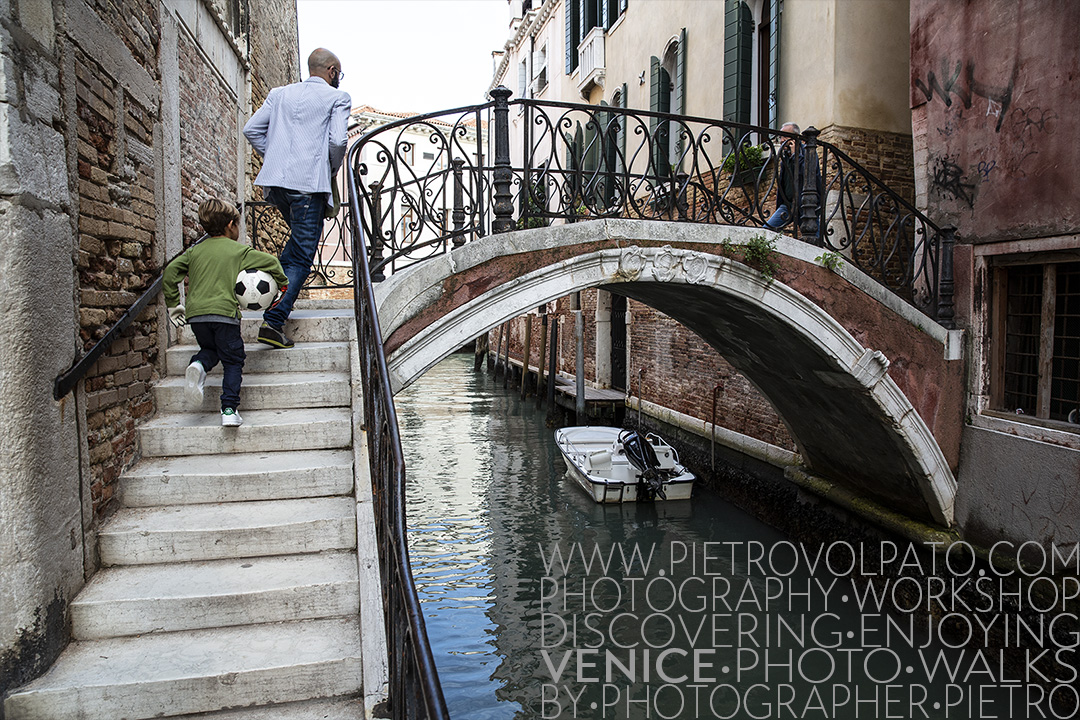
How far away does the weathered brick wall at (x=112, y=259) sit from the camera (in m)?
2.61

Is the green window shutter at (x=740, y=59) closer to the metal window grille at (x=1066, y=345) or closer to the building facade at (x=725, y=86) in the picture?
the building facade at (x=725, y=86)

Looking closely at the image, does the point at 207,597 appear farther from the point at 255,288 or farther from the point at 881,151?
the point at 881,151

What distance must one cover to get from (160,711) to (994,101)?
218 inches

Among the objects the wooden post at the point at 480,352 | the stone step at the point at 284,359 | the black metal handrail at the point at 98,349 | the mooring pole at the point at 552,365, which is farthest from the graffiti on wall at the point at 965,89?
the wooden post at the point at 480,352

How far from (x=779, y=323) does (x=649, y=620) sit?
2.29 meters

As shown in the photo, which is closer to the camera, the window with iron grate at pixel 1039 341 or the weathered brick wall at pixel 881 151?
the window with iron grate at pixel 1039 341

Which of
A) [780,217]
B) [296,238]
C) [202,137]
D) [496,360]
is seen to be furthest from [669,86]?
[496,360]

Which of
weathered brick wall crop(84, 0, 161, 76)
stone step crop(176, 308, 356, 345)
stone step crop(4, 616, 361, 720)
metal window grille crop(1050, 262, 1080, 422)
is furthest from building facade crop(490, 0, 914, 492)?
stone step crop(4, 616, 361, 720)

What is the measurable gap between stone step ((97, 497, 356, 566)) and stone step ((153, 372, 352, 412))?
0.60 m

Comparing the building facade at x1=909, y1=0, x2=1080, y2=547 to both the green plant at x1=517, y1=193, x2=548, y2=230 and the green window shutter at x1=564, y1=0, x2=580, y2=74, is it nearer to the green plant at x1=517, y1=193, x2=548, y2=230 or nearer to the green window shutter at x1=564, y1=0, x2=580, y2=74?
the green plant at x1=517, y1=193, x2=548, y2=230

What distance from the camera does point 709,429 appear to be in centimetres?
845

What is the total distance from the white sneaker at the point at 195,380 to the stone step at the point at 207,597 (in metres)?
0.72

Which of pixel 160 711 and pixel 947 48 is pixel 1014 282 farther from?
pixel 160 711

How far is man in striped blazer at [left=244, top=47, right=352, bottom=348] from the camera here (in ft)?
11.2
